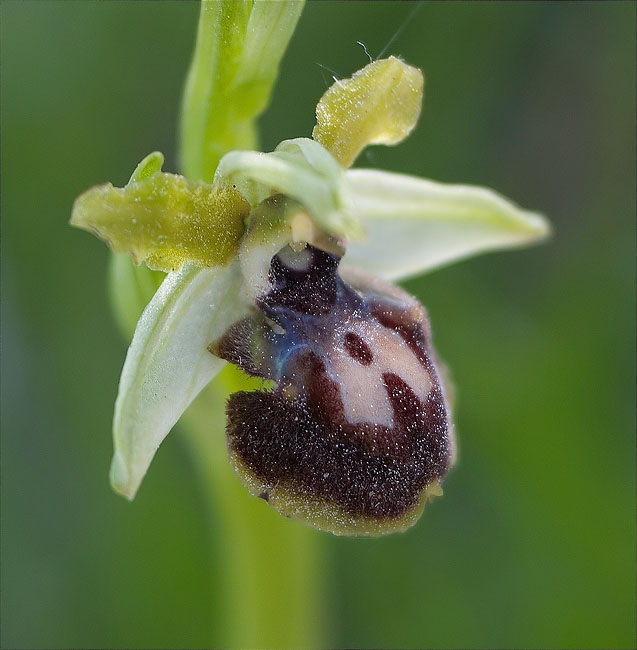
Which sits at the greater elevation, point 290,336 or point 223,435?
point 290,336

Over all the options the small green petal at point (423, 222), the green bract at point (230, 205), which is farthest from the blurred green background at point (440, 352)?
the green bract at point (230, 205)

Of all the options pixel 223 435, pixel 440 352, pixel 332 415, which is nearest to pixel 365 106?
pixel 332 415

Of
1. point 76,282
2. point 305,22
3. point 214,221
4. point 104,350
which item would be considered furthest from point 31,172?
point 214,221

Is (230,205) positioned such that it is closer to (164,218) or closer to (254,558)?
(164,218)

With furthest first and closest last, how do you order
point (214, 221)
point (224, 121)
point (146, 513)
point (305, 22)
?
point (305, 22) → point (146, 513) → point (224, 121) → point (214, 221)

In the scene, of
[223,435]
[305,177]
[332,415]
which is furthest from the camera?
[223,435]

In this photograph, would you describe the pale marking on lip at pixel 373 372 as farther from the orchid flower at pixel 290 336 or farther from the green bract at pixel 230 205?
the green bract at pixel 230 205

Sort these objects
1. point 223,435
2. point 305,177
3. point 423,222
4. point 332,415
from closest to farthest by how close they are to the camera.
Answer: point 305,177, point 332,415, point 423,222, point 223,435

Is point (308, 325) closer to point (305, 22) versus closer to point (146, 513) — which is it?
point (146, 513)
